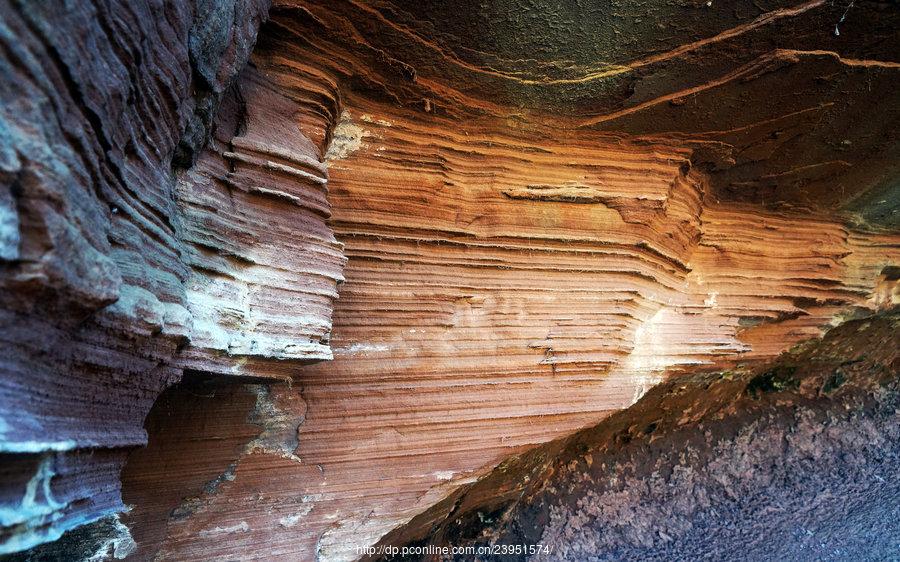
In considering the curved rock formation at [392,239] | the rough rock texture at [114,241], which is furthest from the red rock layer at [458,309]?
the rough rock texture at [114,241]

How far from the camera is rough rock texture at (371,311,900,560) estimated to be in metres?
4.05

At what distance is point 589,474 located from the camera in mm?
4328

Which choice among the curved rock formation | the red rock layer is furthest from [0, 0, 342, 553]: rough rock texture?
the red rock layer

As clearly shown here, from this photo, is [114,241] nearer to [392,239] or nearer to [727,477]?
[392,239]

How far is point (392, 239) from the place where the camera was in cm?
298

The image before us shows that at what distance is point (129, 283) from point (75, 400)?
0.37 metres

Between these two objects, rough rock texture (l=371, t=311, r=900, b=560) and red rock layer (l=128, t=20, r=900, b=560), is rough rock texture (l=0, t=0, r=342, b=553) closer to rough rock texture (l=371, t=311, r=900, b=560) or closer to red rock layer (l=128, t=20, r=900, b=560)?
red rock layer (l=128, t=20, r=900, b=560)

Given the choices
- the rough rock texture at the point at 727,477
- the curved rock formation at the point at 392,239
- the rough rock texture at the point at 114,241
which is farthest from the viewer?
the rough rock texture at the point at 727,477

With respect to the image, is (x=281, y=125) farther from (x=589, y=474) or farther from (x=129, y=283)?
(x=589, y=474)

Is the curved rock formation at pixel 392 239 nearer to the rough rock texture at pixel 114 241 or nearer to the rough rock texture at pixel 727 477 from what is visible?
the rough rock texture at pixel 114 241

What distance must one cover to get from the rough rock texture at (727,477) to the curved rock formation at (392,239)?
0.74m

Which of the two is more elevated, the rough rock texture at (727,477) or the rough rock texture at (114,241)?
the rough rock texture at (114,241)

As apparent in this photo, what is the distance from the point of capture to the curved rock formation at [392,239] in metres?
1.52

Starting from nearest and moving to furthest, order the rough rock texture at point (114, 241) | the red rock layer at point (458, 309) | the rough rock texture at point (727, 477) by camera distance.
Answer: the rough rock texture at point (114, 241)
the red rock layer at point (458, 309)
the rough rock texture at point (727, 477)
